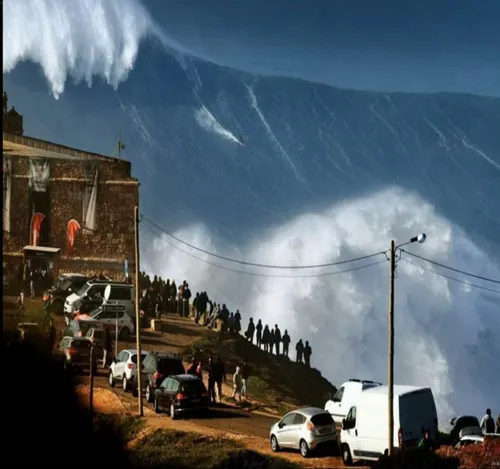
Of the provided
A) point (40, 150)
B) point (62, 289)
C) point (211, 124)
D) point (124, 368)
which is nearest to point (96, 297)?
point (62, 289)

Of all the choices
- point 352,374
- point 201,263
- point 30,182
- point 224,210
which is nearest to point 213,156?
point 224,210

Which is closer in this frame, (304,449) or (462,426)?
(304,449)

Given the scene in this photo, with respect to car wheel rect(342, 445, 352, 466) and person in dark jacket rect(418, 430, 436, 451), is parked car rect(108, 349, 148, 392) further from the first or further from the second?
person in dark jacket rect(418, 430, 436, 451)

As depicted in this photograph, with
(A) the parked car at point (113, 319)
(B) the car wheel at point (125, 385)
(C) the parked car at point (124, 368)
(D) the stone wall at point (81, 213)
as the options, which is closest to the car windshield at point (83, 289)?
(A) the parked car at point (113, 319)

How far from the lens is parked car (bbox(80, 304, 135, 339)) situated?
148ft

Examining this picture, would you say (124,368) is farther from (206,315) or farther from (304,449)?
(206,315)

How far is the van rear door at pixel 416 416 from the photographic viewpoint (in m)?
27.3

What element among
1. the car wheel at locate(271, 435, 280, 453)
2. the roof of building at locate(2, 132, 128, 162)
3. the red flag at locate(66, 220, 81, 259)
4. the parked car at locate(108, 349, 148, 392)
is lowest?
the car wheel at locate(271, 435, 280, 453)

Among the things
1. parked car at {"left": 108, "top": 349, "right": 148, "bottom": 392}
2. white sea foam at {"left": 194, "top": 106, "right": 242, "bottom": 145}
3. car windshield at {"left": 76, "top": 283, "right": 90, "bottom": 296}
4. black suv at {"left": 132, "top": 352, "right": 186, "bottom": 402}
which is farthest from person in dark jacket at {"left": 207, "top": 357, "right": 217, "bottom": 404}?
white sea foam at {"left": 194, "top": 106, "right": 242, "bottom": 145}

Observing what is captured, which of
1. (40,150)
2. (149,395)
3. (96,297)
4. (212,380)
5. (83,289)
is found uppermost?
(40,150)

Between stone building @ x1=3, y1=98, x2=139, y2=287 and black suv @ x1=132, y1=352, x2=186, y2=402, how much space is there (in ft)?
64.3

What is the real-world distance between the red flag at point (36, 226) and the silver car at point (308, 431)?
3004 cm

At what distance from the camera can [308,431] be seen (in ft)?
93.2

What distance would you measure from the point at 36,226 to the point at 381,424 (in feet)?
108
